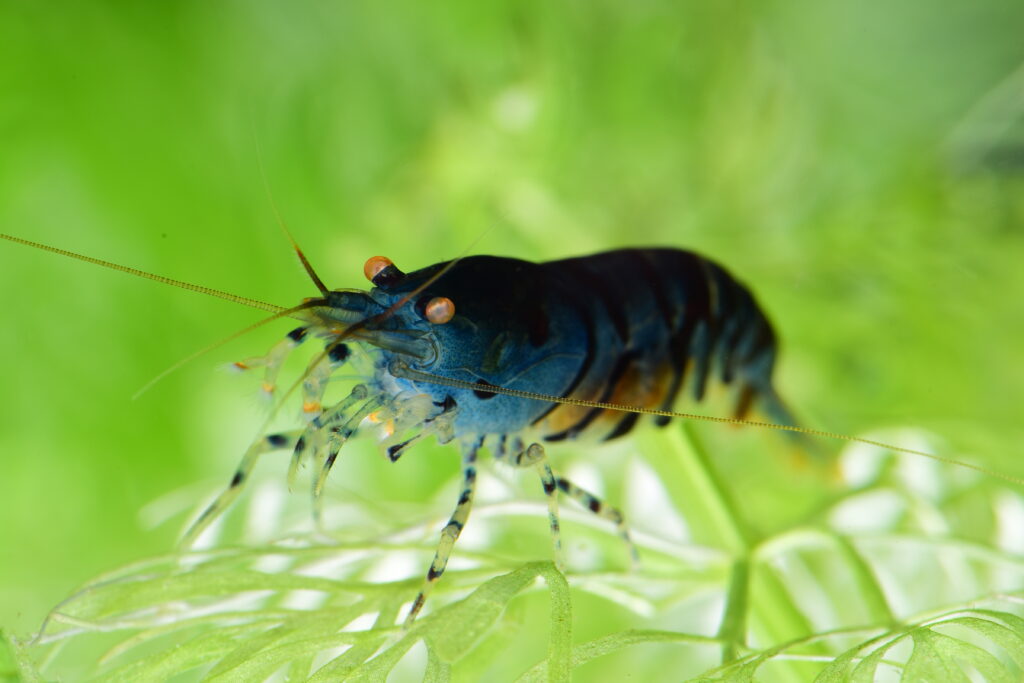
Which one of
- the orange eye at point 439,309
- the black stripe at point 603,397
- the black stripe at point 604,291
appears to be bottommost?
the orange eye at point 439,309

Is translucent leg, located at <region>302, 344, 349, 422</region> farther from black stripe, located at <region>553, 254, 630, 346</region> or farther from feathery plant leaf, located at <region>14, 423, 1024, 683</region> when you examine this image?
black stripe, located at <region>553, 254, 630, 346</region>

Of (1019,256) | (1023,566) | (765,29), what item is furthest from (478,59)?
(1023,566)

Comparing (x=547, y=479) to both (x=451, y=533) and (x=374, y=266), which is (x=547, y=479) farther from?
(x=374, y=266)

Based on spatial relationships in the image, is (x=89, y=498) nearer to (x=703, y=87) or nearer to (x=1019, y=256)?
(x=703, y=87)

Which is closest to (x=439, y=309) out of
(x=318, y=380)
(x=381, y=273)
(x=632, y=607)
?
(x=381, y=273)

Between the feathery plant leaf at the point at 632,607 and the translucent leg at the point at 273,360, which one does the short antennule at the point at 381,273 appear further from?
the feathery plant leaf at the point at 632,607

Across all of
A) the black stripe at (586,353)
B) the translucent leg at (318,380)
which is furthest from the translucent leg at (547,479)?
the translucent leg at (318,380)

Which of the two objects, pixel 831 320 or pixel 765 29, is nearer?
pixel 831 320
